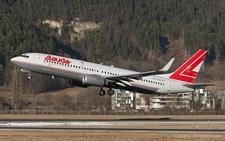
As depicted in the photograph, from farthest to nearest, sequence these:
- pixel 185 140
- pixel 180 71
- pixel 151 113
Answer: pixel 151 113, pixel 180 71, pixel 185 140

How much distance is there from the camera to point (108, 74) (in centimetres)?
8212

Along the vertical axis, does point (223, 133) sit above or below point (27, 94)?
below

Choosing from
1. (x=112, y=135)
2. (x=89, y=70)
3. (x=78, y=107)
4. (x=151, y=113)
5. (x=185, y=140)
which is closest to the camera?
(x=185, y=140)

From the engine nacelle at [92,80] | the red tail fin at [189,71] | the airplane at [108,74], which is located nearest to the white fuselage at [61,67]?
the airplane at [108,74]

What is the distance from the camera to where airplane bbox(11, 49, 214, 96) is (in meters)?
78.8

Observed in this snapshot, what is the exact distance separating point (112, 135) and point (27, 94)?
135 metres

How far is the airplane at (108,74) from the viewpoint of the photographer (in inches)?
3103

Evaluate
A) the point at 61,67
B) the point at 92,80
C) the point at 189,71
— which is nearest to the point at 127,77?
the point at 92,80

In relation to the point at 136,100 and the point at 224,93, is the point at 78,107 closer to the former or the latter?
the point at 136,100

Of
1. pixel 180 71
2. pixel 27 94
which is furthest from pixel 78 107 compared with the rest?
pixel 180 71

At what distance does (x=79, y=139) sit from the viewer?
180 feet

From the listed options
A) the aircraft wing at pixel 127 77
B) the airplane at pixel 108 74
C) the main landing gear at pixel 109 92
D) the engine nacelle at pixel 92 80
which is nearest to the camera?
the airplane at pixel 108 74

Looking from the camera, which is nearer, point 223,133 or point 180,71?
point 223,133

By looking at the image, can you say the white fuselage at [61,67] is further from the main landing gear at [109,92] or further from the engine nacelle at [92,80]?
the main landing gear at [109,92]
